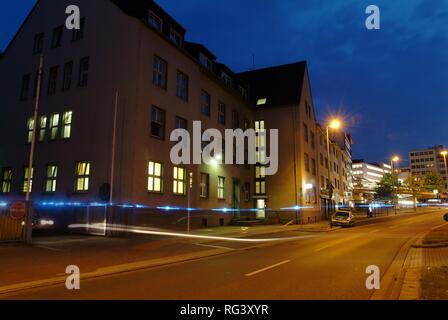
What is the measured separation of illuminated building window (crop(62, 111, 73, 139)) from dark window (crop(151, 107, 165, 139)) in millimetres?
5393

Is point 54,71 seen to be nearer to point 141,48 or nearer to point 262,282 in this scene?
point 141,48

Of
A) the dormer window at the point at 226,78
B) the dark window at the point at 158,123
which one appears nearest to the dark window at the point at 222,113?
the dormer window at the point at 226,78

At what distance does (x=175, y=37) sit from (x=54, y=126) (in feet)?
35.8

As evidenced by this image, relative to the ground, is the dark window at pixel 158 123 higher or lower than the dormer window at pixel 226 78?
lower

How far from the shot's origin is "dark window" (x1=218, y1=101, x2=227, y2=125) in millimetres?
33009

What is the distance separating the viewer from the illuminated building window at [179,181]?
25172 millimetres

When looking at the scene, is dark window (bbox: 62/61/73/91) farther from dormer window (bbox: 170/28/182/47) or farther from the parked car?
the parked car

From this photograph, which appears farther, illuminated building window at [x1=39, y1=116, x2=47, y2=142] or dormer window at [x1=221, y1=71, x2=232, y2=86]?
dormer window at [x1=221, y1=71, x2=232, y2=86]

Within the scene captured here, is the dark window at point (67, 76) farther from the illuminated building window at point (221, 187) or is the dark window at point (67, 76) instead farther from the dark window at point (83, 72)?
the illuminated building window at point (221, 187)

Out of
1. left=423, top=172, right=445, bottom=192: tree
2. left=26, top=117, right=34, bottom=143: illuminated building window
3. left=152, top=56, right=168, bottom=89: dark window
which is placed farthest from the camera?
left=423, top=172, right=445, bottom=192: tree

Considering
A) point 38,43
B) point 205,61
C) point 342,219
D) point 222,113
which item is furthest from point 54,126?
point 342,219

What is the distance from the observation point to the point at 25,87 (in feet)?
88.1

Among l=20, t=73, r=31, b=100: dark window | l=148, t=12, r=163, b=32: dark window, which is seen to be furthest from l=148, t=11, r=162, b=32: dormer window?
l=20, t=73, r=31, b=100: dark window

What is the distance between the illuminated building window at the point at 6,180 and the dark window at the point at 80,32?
413 inches
